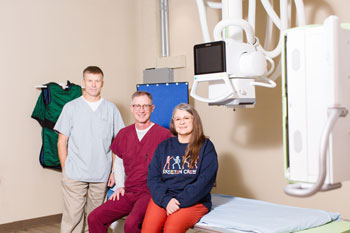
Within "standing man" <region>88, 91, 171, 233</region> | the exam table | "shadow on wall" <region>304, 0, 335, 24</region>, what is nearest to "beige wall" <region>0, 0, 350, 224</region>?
"shadow on wall" <region>304, 0, 335, 24</region>

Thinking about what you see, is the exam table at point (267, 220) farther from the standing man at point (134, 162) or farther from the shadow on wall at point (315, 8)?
the shadow on wall at point (315, 8)

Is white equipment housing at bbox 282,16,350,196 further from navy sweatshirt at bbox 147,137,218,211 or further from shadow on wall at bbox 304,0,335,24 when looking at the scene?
shadow on wall at bbox 304,0,335,24

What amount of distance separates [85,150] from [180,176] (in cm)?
92

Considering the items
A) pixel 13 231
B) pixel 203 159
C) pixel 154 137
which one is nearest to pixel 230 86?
pixel 203 159

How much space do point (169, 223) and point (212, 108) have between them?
1.85 meters

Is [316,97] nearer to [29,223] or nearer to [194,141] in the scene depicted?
[194,141]

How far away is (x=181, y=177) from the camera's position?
2602mm

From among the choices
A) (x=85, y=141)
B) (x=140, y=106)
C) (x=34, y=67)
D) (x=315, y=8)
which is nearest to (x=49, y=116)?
(x=34, y=67)

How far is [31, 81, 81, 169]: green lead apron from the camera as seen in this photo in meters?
3.85

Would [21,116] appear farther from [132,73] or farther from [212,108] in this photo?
[212,108]

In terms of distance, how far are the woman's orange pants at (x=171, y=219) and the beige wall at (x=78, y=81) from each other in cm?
126

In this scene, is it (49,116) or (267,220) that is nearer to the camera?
(267,220)

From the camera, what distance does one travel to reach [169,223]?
2.45m

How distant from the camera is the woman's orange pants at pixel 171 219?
95.9 inches
